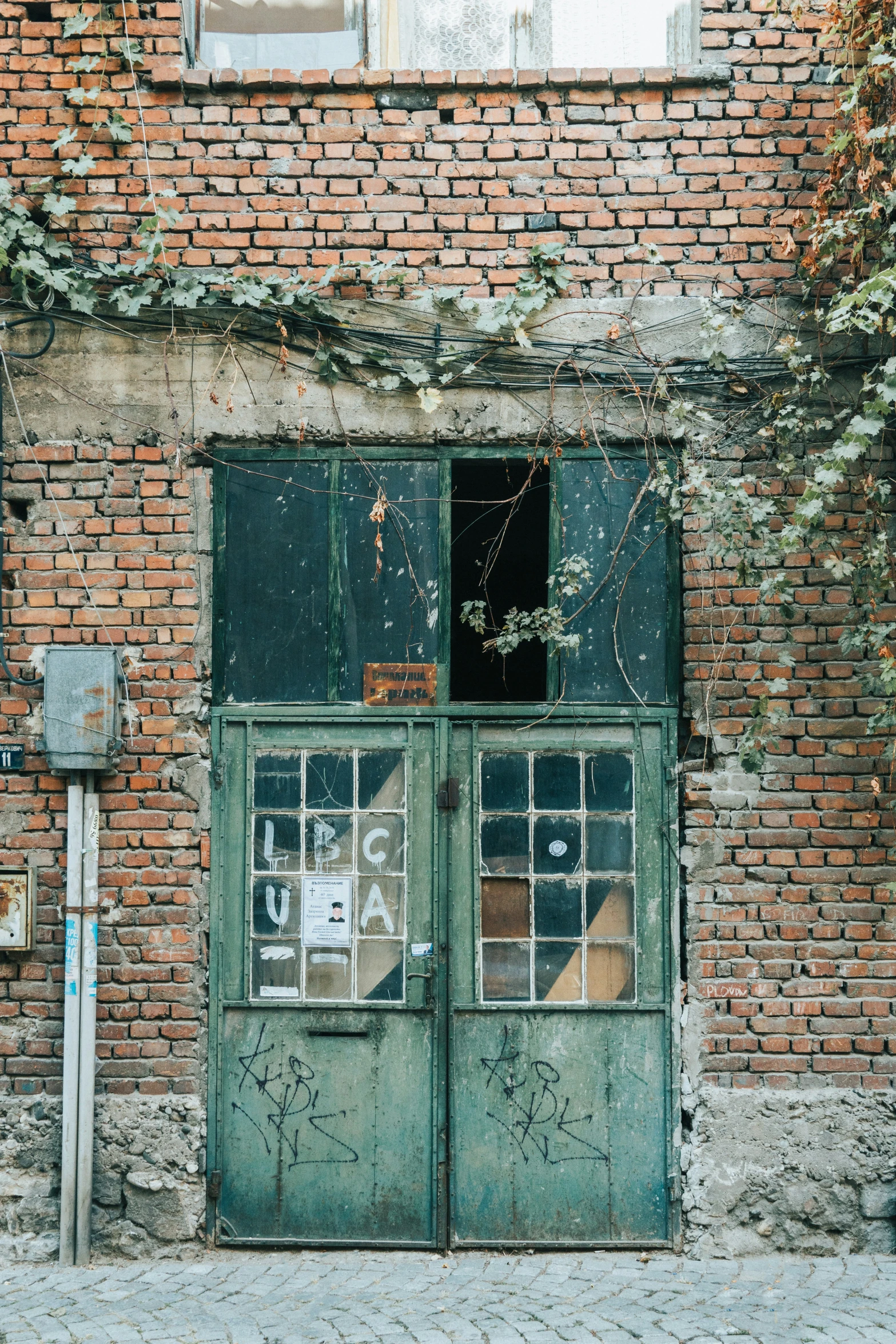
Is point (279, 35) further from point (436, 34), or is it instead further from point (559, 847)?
point (559, 847)

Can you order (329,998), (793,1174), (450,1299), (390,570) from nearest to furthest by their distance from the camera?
1. (450,1299)
2. (793,1174)
3. (329,998)
4. (390,570)

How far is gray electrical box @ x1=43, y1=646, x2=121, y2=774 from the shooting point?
4703 millimetres

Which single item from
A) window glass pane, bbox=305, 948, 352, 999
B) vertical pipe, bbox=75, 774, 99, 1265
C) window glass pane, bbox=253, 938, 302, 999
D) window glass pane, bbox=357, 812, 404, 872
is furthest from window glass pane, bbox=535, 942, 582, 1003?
vertical pipe, bbox=75, 774, 99, 1265

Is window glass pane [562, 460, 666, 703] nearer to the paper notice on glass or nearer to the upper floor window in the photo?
the paper notice on glass

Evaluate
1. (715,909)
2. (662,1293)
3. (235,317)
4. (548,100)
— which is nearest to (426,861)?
(715,909)

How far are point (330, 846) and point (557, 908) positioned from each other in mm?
1110

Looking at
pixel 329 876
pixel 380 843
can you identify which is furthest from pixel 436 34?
pixel 329 876

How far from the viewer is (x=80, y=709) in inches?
186

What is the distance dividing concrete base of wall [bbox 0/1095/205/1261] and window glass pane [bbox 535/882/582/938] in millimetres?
1773

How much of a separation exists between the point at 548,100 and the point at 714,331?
1423 mm

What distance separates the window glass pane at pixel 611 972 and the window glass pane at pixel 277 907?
4.52ft

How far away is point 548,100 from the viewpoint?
492 cm

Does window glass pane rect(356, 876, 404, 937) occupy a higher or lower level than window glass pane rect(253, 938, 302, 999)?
higher

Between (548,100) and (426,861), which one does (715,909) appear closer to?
(426,861)
